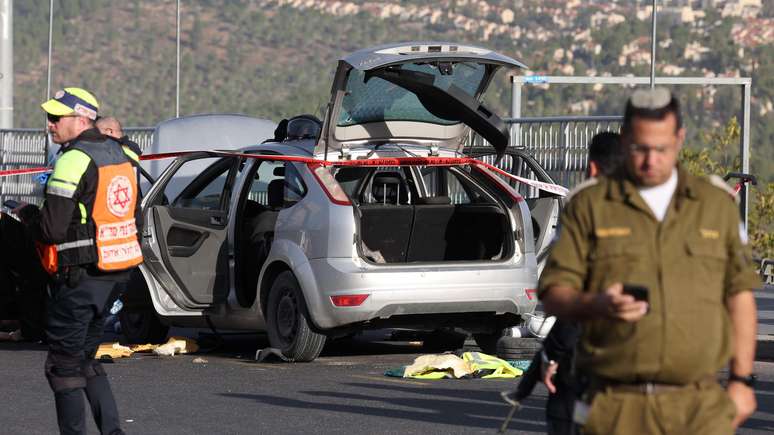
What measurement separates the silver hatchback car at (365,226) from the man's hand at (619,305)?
710 centimetres

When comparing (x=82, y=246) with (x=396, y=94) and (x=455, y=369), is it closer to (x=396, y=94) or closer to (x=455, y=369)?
(x=455, y=369)

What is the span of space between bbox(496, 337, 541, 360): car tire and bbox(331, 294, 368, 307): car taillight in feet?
4.20

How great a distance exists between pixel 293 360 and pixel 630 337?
25.3ft

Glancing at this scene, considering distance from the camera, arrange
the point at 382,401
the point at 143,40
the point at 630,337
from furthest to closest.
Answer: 1. the point at 143,40
2. the point at 382,401
3. the point at 630,337

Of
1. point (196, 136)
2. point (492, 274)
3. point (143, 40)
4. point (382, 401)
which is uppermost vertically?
point (143, 40)

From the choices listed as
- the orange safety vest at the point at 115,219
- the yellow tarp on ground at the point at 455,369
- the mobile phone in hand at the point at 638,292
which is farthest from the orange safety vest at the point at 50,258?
the yellow tarp on ground at the point at 455,369

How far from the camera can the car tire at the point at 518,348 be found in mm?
11914

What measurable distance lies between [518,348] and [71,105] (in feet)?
16.7

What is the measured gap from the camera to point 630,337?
4.40m

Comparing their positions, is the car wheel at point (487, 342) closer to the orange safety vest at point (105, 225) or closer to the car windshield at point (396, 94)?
the car windshield at point (396, 94)

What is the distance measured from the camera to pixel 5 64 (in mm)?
25062

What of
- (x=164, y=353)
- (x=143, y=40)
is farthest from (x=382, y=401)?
(x=143, y=40)

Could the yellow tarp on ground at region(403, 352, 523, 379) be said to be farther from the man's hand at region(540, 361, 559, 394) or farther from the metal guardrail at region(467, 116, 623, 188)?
the metal guardrail at region(467, 116, 623, 188)

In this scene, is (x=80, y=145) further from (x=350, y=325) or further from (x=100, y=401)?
(x=350, y=325)
